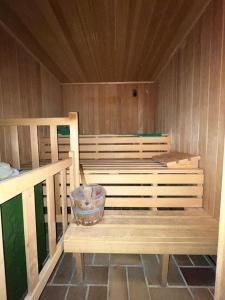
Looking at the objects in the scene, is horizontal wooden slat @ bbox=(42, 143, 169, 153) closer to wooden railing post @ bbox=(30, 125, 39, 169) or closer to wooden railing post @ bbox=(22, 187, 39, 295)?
wooden railing post @ bbox=(30, 125, 39, 169)

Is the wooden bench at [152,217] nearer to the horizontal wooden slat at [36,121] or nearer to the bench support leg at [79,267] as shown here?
the bench support leg at [79,267]

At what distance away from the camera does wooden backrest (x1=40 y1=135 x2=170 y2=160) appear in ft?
10.0

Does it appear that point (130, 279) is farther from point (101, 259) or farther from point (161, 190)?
point (161, 190)

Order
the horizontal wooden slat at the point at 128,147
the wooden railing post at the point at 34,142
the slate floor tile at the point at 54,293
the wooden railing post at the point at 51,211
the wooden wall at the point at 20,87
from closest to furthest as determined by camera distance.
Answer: the wooden railing post at the point at 51,211, the slate floor tile at the point at 54,293, the wooden railing post at the point at 34,142, the wooden wall at the point at 20,87, the horizontal wooden slat at the point at 128,147

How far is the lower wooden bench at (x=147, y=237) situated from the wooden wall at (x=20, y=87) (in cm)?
149

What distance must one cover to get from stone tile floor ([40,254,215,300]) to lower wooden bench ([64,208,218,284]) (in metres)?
0.12

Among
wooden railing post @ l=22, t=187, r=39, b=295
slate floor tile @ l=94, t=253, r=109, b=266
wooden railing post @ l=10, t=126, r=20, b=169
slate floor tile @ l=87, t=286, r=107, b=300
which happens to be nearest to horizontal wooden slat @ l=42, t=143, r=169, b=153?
wooden railing post @ l=10, t=126, r=20, b=169

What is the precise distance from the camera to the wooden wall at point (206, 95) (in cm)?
164

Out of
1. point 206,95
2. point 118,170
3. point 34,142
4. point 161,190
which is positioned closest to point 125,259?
point 161,190

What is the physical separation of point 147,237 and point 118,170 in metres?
0.78

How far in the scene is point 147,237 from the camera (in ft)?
4.67

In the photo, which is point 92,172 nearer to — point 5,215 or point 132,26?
point 5,215

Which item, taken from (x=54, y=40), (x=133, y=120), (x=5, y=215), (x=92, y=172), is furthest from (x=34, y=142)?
(x=133, y=120)

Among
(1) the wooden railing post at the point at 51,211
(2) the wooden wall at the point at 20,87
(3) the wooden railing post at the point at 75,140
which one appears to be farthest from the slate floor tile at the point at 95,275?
(2) the wooden wall at the point at 20,87
